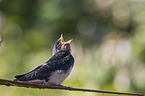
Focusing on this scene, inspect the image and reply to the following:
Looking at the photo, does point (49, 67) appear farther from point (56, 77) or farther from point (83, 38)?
point (83, 38)

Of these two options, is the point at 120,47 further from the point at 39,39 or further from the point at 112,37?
the point at 39,39

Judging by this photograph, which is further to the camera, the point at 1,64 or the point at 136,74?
the point at 1,64

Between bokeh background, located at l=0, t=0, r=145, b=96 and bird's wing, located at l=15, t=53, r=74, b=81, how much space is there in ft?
17.0

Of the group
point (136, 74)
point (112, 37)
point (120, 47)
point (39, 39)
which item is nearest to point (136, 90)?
point (136, 74)

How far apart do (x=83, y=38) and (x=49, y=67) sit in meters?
8.88

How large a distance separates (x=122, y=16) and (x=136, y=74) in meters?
3.40

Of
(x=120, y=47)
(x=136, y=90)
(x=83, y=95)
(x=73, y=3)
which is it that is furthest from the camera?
(x=73, y=3)

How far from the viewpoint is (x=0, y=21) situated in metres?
14.8

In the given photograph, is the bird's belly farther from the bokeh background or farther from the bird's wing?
the bokeh background

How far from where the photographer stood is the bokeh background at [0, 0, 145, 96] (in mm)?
10523

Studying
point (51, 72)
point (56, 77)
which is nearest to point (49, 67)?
point (51, 72)

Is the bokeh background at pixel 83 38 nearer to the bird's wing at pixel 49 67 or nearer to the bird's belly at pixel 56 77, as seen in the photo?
the bird's wing at pixel 49 67

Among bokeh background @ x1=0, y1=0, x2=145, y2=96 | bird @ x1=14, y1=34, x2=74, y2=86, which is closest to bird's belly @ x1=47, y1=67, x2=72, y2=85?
bird @ x1=14, y1=34, x2=74, y2=86

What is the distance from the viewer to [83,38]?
12789 mm
